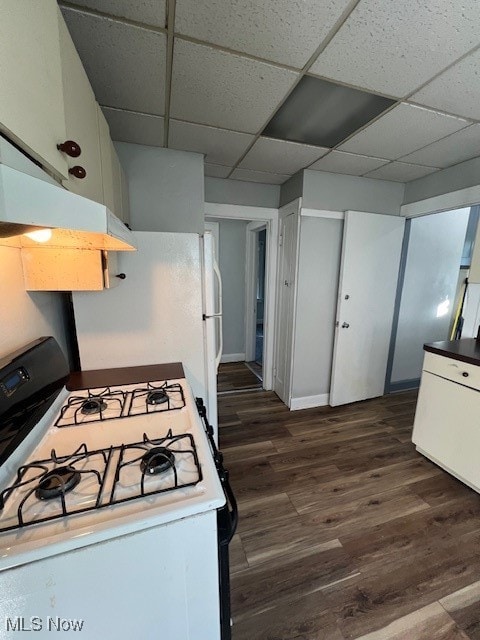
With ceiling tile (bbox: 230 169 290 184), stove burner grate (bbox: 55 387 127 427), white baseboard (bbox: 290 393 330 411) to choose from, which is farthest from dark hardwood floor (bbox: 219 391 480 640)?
ceiling tile (bbox: 230 169 290 184)

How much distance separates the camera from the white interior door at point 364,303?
2.52 metres

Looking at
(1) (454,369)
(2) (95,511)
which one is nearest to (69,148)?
(2) (95,511)

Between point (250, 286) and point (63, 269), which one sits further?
point (250, 286)

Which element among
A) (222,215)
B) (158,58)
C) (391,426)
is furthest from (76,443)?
(391,426)

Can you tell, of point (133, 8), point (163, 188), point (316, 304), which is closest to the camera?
point (133, 8)

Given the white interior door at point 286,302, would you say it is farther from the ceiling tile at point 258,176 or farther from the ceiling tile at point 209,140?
the ceiling tile at point 209,140

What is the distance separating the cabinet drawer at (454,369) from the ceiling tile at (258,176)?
2.09 metres

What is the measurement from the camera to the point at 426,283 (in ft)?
9.66

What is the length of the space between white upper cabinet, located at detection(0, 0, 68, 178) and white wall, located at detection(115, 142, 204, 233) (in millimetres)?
1251

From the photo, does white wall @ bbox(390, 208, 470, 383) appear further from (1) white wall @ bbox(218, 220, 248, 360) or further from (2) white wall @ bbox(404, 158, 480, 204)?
(1) white wall @ bbox(218, 220, 248, 360)

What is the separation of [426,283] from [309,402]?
6.39 ft

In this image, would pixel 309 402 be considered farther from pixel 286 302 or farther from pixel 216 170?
pixel 216 170

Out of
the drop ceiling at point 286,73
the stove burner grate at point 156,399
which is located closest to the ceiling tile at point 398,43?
the drop ceiling at point 286,73

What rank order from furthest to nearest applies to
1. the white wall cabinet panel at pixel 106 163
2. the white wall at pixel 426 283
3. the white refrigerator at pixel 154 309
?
1. the white wall at pixel 426 283
2. the white refrigerator at pixel 154 309
3. the white wall cabinet panel at pixel 106 163
